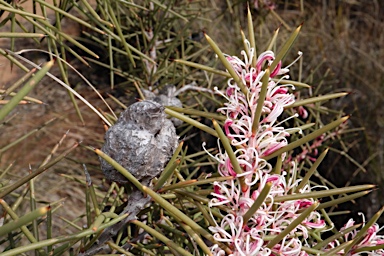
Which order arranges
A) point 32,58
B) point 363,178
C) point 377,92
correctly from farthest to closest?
point 32,58 → point 377,92 → point 363,178

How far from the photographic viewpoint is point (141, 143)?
1.20ft

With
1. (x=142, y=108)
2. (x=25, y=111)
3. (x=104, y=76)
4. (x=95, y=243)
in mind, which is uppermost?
(x=142, y=108)

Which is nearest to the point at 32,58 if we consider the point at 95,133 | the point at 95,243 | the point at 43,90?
the point at 43,90

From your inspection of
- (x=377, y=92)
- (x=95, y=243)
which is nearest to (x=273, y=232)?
(x=95, y=243)

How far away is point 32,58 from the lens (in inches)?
87.7

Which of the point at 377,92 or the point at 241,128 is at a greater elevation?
the point at 241,128

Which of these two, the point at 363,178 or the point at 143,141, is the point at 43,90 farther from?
the point at 143,141

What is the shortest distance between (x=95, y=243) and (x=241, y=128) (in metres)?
0.15

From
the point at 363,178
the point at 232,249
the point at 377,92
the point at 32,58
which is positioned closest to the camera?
the point at 232,249

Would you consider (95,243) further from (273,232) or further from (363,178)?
(363,178)

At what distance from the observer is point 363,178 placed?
5.67 feet

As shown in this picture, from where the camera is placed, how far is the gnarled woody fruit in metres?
0.36

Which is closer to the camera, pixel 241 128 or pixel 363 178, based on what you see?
pixel 241 128

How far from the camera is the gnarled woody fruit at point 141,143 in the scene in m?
0.36
